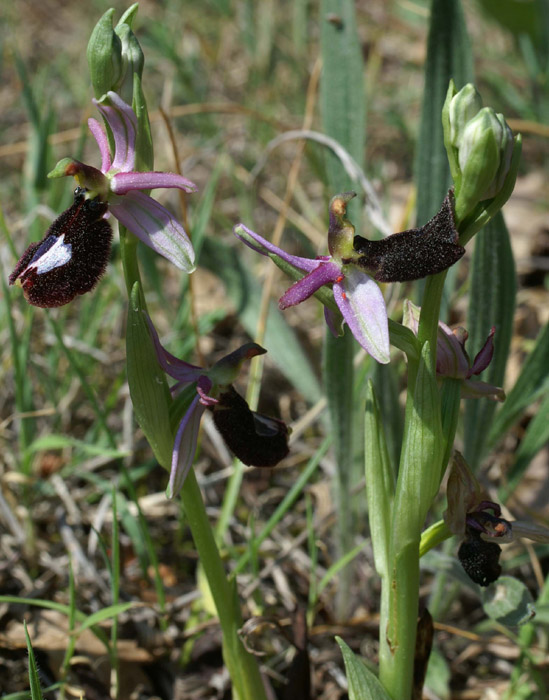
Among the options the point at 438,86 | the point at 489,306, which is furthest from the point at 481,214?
the point at 438,86

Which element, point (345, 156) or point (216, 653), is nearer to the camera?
point (216, 653)

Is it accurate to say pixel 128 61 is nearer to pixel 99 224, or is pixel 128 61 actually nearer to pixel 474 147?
pixel 99 224

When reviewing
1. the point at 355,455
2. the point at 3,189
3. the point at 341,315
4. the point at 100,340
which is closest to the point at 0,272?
the point at 100,340

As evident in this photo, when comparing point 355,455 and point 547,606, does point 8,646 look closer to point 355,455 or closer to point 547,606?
point 355,455

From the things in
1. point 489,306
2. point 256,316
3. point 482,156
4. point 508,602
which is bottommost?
point 508,602

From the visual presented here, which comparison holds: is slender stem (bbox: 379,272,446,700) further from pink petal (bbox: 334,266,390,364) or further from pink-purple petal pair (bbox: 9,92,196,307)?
pink-purple petal pair (bbox: 9,92,196,307)

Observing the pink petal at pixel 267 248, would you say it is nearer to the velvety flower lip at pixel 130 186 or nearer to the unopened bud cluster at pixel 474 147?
the velvety flower lip at pixel 130 186
